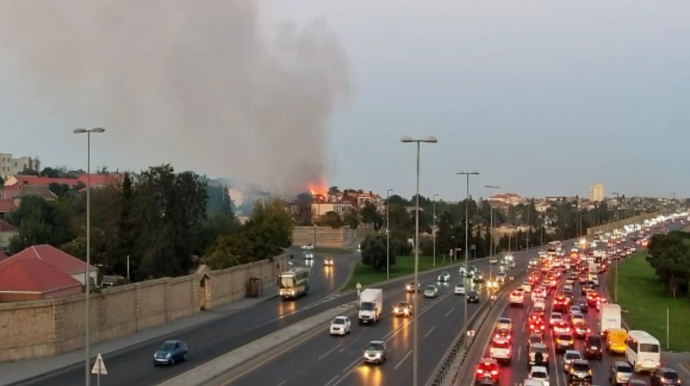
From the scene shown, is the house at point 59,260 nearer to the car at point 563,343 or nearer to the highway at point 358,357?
the highway at point 358,357

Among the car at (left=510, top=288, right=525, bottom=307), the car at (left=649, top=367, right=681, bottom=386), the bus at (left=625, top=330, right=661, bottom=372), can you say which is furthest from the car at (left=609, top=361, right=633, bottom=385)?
the car at (left=510, top=288, right=525, bottom=307)

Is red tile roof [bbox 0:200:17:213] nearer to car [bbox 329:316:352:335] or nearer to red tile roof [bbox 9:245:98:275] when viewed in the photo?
red tile roof [bbox 9:245:98:275]

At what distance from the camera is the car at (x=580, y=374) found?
92.7ft

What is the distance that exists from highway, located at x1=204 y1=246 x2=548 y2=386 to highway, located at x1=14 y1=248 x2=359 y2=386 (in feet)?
10.2

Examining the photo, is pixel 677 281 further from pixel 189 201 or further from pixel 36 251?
pixel 36 251

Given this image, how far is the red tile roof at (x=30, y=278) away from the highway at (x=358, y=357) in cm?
1531

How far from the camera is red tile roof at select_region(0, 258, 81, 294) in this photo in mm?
43375

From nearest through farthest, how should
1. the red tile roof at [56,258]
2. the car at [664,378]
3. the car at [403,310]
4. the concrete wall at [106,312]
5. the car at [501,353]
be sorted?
the car at [664,378]
the car at [501,353]
the concrete wall at [106,312]
the red tile roof at [56,258]
the car at [403,310]

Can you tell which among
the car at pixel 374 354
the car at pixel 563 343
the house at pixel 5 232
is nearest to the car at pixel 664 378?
the car at pixel 563 343

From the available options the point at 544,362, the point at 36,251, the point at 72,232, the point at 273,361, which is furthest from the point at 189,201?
the point at 544,362

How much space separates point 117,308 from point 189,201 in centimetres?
3760

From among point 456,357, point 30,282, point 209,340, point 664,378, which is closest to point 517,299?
point 209,340

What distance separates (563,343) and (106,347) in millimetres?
22133

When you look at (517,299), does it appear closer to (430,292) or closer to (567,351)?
(430,292)
